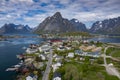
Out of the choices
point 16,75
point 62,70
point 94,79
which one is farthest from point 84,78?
point 16,75

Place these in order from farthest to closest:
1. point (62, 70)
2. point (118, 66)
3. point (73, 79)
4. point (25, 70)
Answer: point (118, 66) → point (25, 70) → point (62, 70) → point (73, 79)

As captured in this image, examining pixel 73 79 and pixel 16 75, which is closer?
pixel 73 79

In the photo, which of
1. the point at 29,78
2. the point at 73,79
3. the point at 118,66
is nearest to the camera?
the point at 73,79

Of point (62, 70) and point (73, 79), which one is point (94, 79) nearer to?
point (73, 79)

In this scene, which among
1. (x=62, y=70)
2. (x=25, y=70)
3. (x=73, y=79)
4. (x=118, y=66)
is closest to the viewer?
(x=73, y=79)

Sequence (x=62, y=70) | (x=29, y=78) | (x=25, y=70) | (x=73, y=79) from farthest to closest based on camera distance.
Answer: (x=25, y=70) → (x=62, y=70) → (x=29, y=78) → (x=73, y=79)

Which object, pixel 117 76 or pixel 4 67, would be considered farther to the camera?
pixel 4 67

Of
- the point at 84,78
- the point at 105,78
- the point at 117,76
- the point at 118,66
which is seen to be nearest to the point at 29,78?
the point at 84,78

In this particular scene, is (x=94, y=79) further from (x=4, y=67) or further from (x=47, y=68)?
(x=4, y=67)
